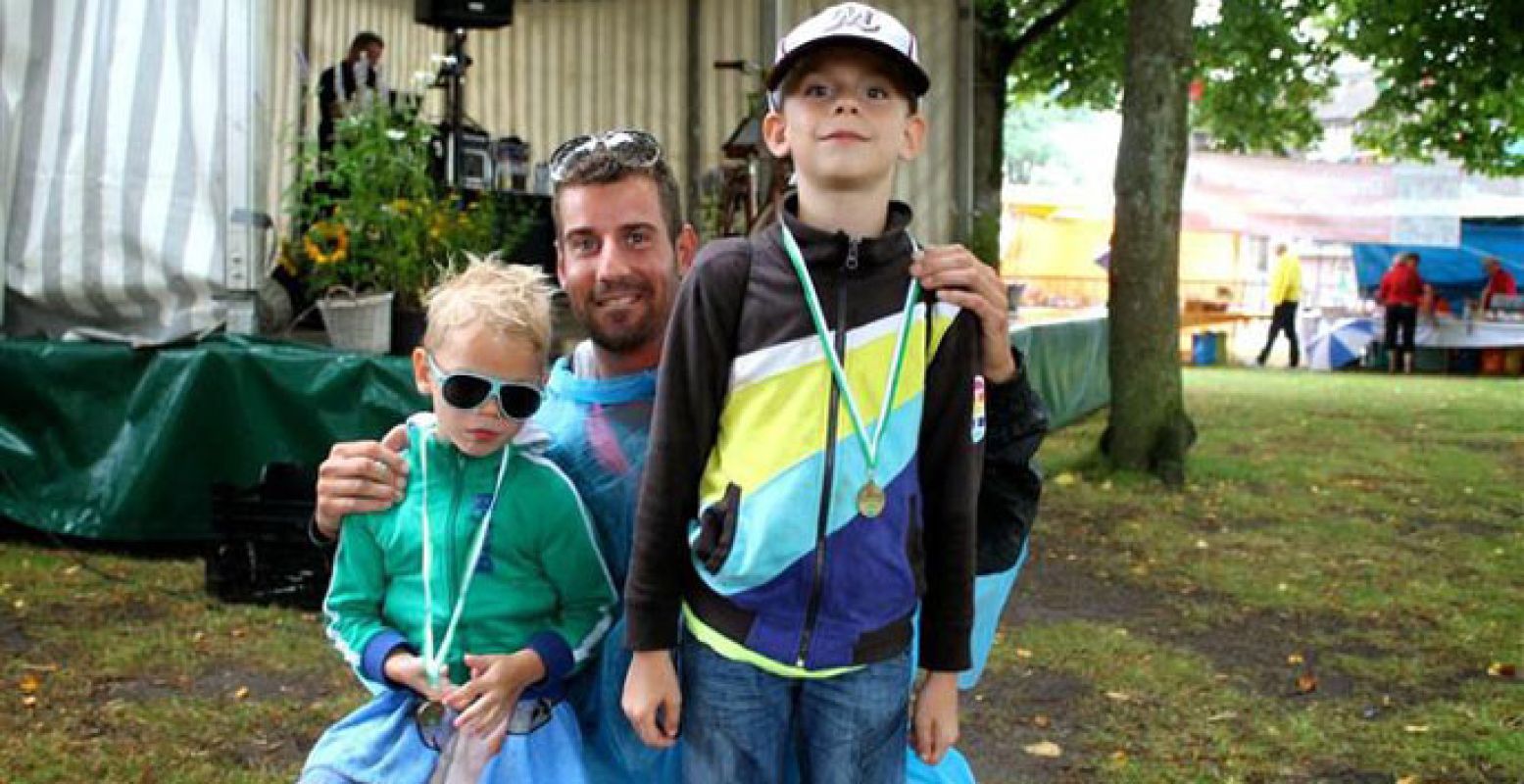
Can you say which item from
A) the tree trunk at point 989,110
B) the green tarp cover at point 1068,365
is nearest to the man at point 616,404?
the green tarp cover at point 1068,365

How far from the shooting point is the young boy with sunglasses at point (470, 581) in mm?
2135

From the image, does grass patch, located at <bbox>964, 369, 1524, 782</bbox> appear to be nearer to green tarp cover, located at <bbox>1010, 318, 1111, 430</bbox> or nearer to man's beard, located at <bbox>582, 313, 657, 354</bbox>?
green tarp cover, located at <bbox>1010, 318, 1111, 430</bbox>

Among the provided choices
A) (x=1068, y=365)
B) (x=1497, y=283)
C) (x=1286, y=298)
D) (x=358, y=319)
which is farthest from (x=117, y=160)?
(x=1497, y=283)

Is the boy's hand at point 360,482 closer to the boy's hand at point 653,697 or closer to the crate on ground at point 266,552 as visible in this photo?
the boy's hand at point 653,697

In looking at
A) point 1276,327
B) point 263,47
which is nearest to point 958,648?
point 263,47

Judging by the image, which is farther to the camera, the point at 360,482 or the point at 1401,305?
the point at 1401,305

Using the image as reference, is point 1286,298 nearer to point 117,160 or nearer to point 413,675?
point 117,160

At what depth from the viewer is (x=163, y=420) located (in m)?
6.16

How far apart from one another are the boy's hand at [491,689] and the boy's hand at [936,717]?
1.88 ft

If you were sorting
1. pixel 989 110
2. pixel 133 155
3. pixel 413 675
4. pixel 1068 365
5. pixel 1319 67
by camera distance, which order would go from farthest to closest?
pixel 1319 67, pixel 989 110, pixel 1068 365, pixel 133 155, pixel 413 675

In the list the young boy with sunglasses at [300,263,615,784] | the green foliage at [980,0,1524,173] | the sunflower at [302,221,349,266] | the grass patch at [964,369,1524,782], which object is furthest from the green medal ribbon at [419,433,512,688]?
the green foliage at [980,0,1524,173]

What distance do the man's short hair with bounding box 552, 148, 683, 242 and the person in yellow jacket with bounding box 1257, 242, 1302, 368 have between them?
2191 centimetres

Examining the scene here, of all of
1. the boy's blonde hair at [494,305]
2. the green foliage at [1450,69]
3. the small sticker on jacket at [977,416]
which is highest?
the green foliage at [1450,69]

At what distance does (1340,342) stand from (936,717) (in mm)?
23307
